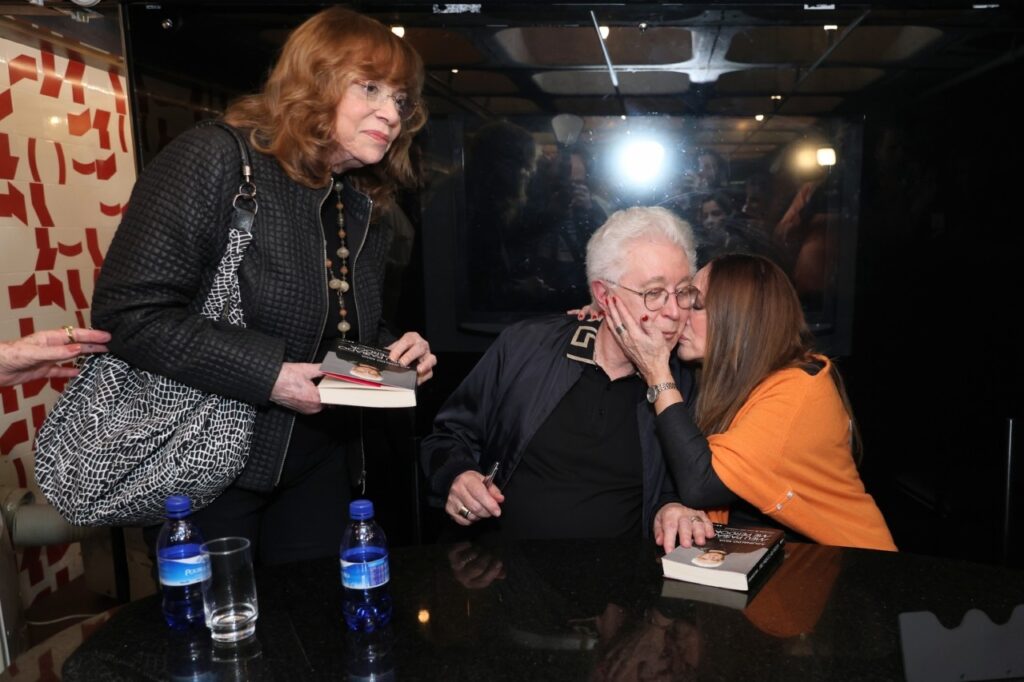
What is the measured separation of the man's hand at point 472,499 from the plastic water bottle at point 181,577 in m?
0.66

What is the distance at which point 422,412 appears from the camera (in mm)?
2832

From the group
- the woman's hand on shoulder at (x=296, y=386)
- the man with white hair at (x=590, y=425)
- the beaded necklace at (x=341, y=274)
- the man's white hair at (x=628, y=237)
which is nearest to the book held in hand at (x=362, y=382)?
the woman's hand on shoulder at (x=296, y=386)

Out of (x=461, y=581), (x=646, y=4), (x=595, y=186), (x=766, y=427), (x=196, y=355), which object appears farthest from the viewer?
(x=595, y=186)

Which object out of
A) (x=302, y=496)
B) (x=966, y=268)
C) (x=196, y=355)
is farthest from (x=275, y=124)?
(x=966, y=268)

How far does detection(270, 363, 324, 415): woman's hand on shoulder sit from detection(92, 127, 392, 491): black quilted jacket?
2 centimetres

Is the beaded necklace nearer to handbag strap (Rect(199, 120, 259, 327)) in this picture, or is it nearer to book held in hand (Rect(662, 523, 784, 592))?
handbag strap (Rect(199, 120, 259, 327))

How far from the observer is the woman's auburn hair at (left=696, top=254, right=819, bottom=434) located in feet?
6.40

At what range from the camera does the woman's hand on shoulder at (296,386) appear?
159cm

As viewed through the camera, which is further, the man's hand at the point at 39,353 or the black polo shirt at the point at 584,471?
the black polo shirt at the point at 584,471

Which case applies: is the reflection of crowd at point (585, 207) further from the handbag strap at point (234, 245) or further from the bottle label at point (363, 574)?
the bottle label at point (363, 574)

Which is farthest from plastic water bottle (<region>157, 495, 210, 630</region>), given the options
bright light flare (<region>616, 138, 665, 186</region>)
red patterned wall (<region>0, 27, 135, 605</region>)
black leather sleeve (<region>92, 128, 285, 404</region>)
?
red patterned wall (<region>0, 27, 135, 605</region>)

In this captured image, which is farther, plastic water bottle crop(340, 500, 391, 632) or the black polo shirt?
the black polo shirt

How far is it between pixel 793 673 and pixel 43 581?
3.00 metres

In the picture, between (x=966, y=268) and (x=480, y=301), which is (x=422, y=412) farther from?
(x=966, y=268)
